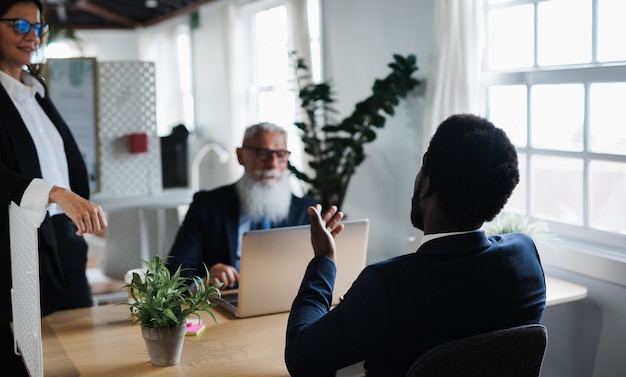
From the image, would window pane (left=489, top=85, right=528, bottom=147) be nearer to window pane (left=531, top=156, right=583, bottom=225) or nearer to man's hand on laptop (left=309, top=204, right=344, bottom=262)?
window pane (left=531, top=156, right=583, bottom=225)

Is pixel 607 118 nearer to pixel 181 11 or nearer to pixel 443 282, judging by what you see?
pixel 443 282

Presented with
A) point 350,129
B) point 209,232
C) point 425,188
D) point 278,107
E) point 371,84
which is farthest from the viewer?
point 278,107

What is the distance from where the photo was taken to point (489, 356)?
1498mm

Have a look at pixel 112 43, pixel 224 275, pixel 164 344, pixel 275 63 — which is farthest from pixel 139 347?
pixel 112 43

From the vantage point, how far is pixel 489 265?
1.58 metres

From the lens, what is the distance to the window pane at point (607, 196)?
310cm

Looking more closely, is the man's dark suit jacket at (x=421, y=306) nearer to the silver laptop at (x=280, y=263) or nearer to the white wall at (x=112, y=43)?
the silver laptop at (x=280, y=263)

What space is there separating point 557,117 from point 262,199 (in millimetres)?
1365

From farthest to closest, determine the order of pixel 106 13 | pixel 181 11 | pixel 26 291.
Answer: pixel 106 13 → pixel 181 11 → pixel 26 291

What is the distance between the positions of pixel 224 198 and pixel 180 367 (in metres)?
1.22

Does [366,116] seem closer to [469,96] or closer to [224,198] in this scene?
[469,96]

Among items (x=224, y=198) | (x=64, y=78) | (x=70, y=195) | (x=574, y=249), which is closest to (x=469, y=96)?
(x=574, y=249)

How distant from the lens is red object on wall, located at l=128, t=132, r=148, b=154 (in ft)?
16.5

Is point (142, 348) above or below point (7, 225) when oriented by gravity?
below
